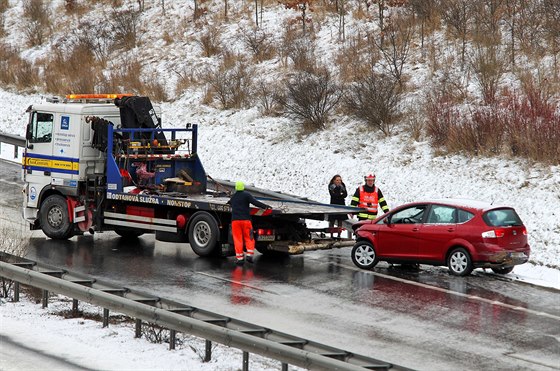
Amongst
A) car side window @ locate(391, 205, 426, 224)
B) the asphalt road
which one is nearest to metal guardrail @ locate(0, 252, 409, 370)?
the asphalt road

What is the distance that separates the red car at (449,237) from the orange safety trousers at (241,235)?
6.72 feet

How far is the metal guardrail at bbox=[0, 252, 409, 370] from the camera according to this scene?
9766 millimetres

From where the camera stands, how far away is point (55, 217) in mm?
20328

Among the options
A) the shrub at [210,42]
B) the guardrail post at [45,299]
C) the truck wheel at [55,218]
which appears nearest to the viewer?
the guardrail post at [45,299]

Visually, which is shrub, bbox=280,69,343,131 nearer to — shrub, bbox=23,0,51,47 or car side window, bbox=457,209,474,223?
car side window, bbox=457,209,474,223

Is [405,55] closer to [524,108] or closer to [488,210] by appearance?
[524,108]

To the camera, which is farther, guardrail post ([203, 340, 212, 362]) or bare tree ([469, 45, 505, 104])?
bare tree ([469, 45, 505, 104])

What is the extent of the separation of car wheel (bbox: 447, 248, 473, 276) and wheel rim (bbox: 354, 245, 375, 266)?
1564 mm

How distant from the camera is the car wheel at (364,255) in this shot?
17.5m

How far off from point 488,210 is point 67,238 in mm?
9305

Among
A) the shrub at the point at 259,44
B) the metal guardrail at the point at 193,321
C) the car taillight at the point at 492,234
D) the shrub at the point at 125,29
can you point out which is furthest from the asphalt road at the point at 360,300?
the shrub at the point at 125,29

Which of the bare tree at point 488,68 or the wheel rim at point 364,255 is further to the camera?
the bare tree at point 488,68

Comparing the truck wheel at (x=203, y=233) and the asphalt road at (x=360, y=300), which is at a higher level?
the truck wheel at (x=203, y=233)

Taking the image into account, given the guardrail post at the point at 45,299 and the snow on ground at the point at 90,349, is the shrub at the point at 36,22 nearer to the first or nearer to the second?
the guardrail post at the point at 45,299
